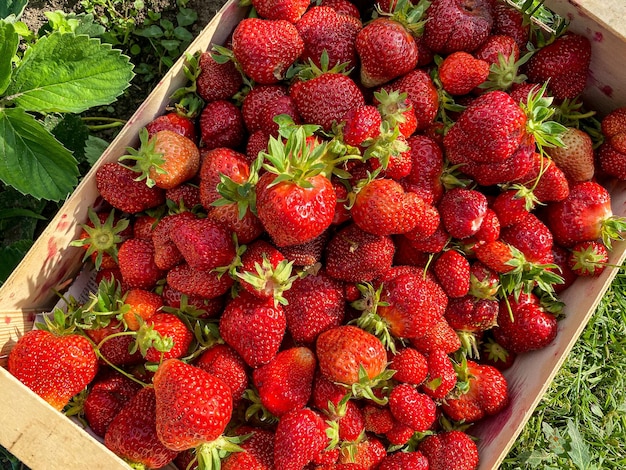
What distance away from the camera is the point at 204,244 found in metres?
1.56

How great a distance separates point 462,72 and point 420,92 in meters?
0.14

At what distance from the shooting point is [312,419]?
5.12 feet

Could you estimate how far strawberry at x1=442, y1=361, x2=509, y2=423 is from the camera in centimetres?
180

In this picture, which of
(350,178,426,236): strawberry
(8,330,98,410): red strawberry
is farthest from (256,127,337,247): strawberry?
(8,330,98,410): red strawberry

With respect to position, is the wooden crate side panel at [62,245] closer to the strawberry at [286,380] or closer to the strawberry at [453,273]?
the strawberry at [286,380]

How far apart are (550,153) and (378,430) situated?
3.42 feet

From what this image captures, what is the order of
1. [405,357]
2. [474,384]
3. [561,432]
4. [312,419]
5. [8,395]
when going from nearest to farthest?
[8,395], [312,419], [405,357], [474,384], [561,432]

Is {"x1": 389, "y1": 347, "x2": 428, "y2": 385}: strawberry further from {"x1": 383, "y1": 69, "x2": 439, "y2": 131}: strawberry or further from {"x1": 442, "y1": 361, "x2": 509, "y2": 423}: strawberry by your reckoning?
{"x1": 383, "y1": 69, "x2": 439, "y2": 131}: strawberry

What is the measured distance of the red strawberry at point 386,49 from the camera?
170cm

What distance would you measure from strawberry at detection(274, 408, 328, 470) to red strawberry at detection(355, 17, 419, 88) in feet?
3.38

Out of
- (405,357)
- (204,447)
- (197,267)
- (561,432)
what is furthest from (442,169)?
(561,432)

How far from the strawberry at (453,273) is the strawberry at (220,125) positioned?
2.53 feet

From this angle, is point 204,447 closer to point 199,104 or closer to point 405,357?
point 405,357

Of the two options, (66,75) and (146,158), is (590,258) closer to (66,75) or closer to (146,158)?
(146,158)
